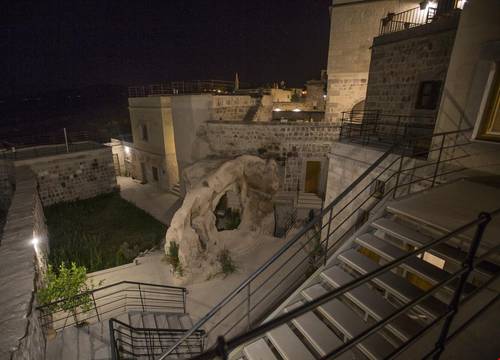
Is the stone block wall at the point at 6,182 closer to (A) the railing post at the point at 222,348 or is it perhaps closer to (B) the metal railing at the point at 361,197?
(B) the metal railing at the point at 361,197

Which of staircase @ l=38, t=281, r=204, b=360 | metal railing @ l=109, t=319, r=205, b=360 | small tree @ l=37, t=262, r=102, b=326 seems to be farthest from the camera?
small tree @ l=37, t=262, r=102, b=326

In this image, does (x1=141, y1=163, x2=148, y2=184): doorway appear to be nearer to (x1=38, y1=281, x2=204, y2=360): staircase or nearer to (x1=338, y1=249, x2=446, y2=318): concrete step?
(x1=38, y1=281, x2=204, y2=360): staircase

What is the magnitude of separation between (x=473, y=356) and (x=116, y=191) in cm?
1871

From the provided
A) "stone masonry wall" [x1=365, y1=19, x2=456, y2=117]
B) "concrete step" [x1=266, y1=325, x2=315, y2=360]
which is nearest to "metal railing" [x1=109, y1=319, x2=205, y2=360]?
"concrete step" [x1=266, y1=325, x2=315, y2=360]

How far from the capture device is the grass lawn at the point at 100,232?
9.92m

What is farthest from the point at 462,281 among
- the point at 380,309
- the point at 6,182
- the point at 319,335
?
the point at 6,182

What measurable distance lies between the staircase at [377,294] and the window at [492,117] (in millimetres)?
Result: 1709

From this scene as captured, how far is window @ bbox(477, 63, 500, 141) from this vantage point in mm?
4434

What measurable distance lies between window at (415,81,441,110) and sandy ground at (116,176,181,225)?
12.2 metres

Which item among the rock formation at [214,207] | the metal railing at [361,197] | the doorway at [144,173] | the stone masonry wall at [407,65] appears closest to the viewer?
the metal railing at [361,197]

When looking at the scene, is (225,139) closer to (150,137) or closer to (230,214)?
(230,214)

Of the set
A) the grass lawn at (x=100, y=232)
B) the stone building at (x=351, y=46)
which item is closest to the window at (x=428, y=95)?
the stone building at (x=351, y=46)

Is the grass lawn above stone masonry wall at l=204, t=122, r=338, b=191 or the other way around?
the other way around

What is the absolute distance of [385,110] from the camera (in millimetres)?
9250
